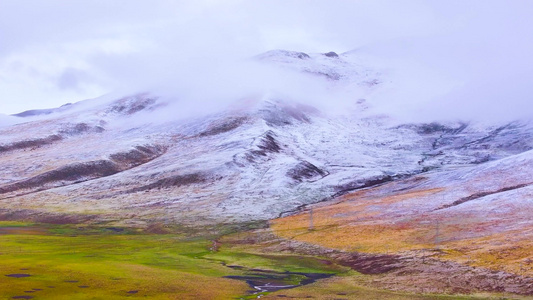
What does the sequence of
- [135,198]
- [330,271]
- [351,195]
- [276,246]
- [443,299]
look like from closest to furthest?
1. [443,299]
2. [330,271]
3. [276,246]
4. [351,195]
5. [135,198]

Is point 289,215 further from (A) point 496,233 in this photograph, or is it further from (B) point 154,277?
(B) point 154,277

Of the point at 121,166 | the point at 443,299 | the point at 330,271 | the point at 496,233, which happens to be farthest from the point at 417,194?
the point at 121,166

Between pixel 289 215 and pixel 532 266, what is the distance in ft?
247

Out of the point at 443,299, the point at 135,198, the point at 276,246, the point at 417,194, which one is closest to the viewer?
the point at 443,299

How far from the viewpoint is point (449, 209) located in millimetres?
97812

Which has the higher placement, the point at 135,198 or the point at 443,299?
the point at 135,198

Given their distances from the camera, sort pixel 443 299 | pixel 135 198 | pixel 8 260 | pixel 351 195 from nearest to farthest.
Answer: pixel 443 299 < pixel 8 260 < pixel 351 195 < pixel 135 198

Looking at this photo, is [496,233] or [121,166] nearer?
[496,233]

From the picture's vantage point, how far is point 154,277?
52.2m

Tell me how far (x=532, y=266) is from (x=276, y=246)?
1542 inches

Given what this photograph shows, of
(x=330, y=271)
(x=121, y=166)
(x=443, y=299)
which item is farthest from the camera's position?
(x=121, y=166)

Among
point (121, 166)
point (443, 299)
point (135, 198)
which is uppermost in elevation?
point (121, 166)

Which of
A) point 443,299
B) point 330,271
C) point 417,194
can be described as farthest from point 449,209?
point 443,299

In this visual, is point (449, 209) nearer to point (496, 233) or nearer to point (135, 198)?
point (496, 233)
